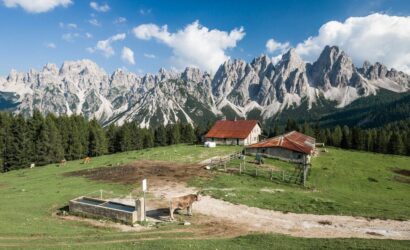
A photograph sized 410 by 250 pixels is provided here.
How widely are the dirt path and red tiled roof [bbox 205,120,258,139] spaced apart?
6267cm

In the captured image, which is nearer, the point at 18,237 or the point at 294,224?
the point at 18,237

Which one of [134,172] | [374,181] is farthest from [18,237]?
[374,181]

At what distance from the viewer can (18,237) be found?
80.5 feet

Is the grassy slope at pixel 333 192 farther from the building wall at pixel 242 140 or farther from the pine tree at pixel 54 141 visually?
the pine tree at pixel 54 141

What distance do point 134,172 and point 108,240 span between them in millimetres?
31770

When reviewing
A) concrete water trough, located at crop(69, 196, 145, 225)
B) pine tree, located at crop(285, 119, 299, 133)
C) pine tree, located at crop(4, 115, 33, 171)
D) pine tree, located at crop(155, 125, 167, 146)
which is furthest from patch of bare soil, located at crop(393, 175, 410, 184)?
pine tree, located at crop(155, 125, 167, 146)

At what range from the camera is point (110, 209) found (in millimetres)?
31234

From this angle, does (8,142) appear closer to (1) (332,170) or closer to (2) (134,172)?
(2) (134,172)

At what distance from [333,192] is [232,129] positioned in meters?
57.3

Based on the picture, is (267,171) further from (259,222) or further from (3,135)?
(3,135)

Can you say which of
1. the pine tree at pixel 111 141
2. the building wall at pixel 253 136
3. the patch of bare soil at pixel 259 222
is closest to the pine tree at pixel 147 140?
Answer: the pine tree at pixel 111 141

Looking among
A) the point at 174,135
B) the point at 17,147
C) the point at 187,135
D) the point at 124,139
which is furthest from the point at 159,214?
the point at 187,135

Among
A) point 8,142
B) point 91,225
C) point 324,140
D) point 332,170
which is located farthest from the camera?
point 324,140

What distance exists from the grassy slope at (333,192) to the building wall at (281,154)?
3.39 metres
